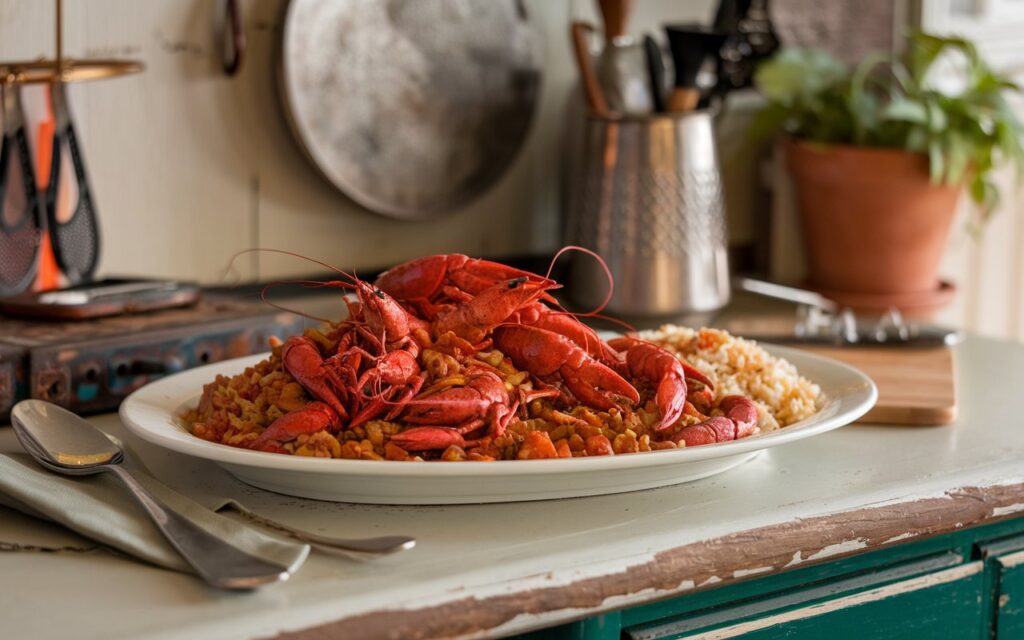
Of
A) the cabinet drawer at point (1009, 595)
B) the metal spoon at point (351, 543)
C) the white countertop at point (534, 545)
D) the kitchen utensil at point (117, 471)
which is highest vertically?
the kitchen utensil at point (117, 471)

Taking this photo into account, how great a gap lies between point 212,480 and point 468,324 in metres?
0.25

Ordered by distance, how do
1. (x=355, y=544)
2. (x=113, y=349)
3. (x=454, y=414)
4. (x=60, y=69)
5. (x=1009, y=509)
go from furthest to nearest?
(x=60, y=69), (x=113, y=349), (x=1009, y=509), (x=454, y=414), (x=355, y=544)

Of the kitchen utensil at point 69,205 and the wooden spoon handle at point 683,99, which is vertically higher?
the wooden spoon handle at point 683,99

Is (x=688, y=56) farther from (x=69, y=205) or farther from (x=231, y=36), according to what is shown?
(x=69, y=205)

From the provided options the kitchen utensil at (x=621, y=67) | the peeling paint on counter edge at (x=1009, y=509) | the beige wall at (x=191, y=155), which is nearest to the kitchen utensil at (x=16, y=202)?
the beige wall at (x=191, y=155)

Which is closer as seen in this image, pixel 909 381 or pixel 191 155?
pixel 909 381

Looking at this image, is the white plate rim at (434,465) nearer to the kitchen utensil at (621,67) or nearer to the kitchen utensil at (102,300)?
the kitchen utensil at (102,300)

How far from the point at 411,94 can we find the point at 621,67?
1.02ft

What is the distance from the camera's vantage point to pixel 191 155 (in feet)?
5.29

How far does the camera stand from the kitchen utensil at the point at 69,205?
1.41m

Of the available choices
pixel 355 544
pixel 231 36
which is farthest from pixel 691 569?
pixel 231 36

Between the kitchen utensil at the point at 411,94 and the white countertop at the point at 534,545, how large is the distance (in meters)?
0.63

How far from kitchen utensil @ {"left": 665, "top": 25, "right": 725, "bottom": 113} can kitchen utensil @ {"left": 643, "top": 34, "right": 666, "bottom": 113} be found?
0.02m

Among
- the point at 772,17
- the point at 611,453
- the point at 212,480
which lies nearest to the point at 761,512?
the point at 611,453
